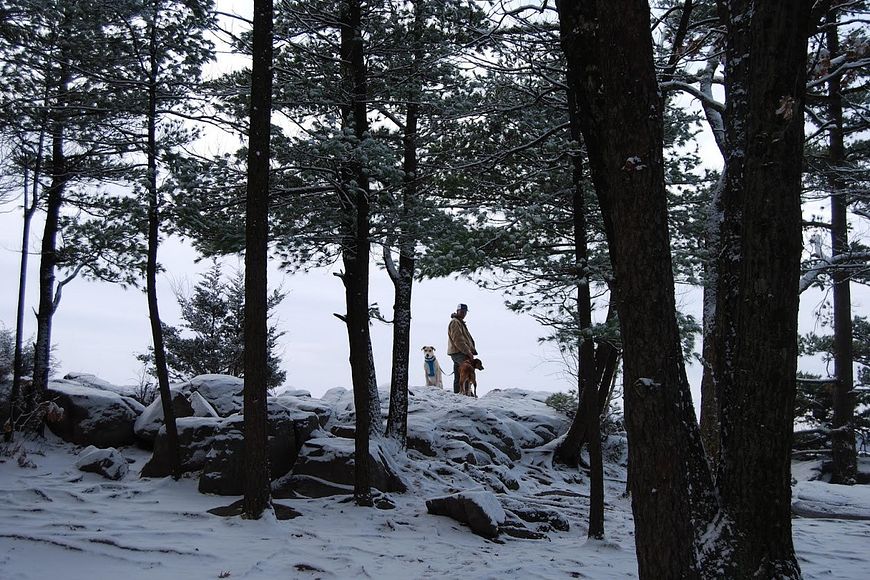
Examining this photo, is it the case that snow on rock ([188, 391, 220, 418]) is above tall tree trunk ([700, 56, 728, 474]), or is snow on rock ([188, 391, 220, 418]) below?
below

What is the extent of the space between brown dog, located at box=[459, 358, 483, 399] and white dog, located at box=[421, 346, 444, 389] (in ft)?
7.09

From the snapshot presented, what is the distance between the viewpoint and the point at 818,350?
1742 cm

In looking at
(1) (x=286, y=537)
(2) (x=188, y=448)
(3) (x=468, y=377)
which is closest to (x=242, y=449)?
(2) (x=188, y=448)

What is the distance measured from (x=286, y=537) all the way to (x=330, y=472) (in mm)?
2877

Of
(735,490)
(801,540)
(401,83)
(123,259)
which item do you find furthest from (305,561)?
(123,259)

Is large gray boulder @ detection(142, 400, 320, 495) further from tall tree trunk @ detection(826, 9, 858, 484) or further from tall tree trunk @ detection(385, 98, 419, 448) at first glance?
tall tree trunk @ detection(826, 9, 858, 484)

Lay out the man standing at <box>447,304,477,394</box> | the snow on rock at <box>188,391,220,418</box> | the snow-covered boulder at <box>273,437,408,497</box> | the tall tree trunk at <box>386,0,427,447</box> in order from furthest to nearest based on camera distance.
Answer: the man standing at <box>447,304,477,394</box>, the snow on rock at <box>188,391,220,418</box>, the tall tree trunk at <box>386,0,427,447</box>, the snow-covered boulder at <box>273,437,408,497</box>

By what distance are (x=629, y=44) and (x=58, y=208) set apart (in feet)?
41.5

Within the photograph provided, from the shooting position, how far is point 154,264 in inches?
411

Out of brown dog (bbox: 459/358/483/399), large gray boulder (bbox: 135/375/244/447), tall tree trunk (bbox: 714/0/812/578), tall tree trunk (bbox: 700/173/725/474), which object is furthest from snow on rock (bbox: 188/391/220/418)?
tall tree trunk (bbox: 714/0/812/578)

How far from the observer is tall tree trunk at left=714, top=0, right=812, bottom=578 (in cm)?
358

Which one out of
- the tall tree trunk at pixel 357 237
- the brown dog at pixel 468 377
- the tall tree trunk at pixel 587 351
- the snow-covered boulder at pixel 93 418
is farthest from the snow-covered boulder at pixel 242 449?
the brown dog at pixel 468 377

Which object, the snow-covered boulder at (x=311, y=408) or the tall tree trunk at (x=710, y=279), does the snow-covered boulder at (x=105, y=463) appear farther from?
the tall tree trunk at (x=710, y=279)

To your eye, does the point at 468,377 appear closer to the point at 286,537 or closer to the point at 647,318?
the point at 286,537
